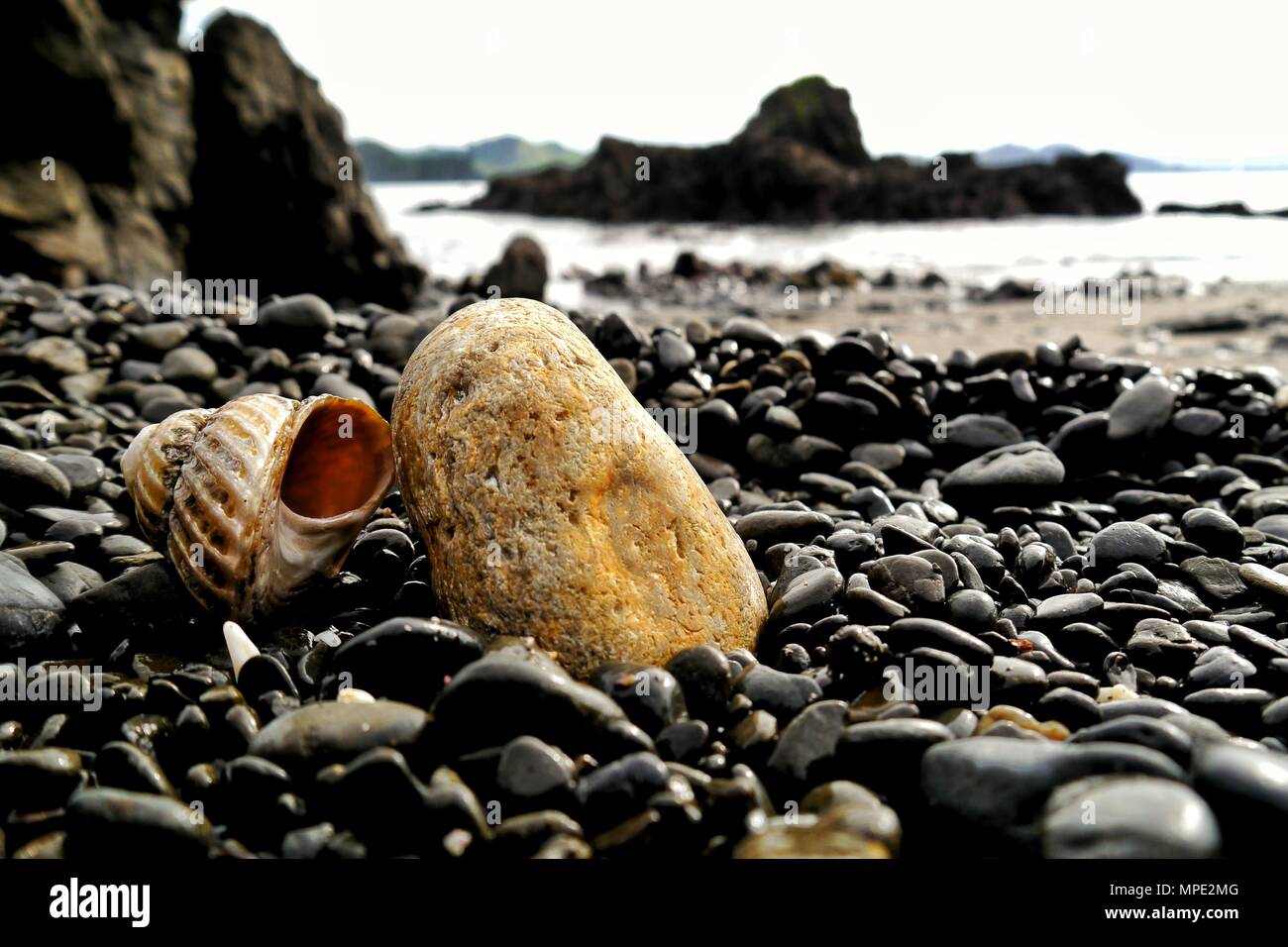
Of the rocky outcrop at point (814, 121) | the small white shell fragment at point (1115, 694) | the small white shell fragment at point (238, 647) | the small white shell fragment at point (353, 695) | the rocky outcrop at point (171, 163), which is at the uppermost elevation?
the rocky outcrop at point (814, 121)

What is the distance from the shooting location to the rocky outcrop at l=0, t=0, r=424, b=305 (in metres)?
10.7

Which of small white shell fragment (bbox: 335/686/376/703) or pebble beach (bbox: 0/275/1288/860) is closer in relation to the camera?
pebble beach (bbox: 0/275/1288/860)

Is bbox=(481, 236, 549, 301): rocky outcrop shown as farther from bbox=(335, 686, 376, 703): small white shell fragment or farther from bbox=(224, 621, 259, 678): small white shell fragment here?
bbox=(335, 686, 376, 703): small white shell fragment

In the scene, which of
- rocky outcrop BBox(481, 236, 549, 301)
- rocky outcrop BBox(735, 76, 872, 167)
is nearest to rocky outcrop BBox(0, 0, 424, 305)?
rocky outcrop BBox(481, 236, 549, 301)

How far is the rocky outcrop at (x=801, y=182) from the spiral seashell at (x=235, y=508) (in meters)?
41.0

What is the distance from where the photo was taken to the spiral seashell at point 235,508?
2955mm

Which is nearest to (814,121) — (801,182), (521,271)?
(801,182)

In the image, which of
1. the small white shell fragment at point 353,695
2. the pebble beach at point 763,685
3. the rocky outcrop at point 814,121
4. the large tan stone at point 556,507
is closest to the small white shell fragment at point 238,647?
the pebble beach at point 763,685

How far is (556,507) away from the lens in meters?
2.90

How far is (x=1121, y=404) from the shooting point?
5367 millimetres

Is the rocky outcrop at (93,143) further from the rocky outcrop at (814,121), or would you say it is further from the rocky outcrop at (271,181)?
the rocky outcrop at (814,121)

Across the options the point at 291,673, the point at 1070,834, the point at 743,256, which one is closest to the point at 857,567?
the point at 1070,834

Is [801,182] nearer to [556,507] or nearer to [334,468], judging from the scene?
[334,468]

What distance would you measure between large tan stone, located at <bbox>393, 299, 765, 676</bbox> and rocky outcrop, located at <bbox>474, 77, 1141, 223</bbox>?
134ft
